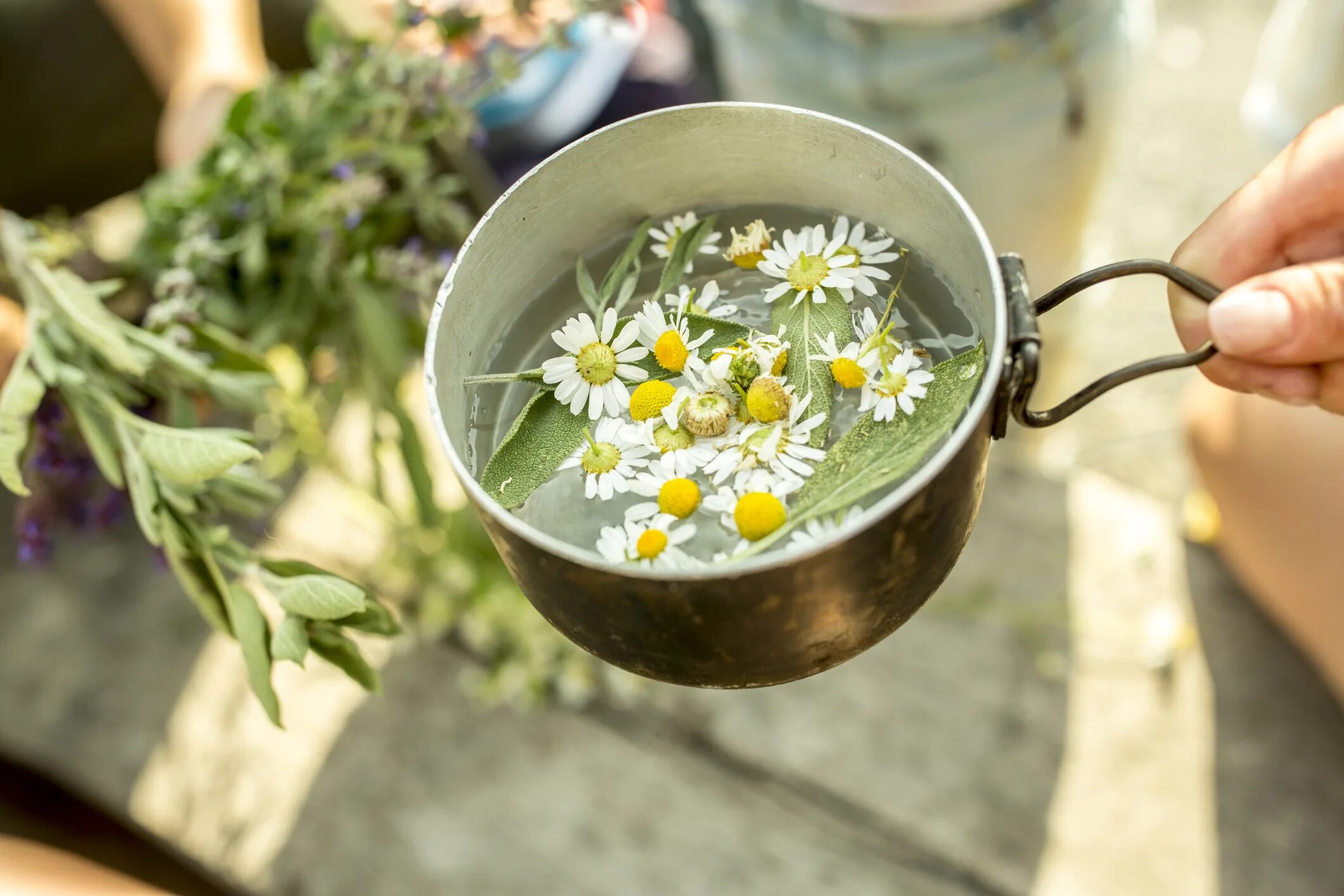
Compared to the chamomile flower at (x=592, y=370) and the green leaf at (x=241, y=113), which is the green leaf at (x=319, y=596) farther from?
the green leaf at (x=241, y=113)

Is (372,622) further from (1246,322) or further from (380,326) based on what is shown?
(1246,322)

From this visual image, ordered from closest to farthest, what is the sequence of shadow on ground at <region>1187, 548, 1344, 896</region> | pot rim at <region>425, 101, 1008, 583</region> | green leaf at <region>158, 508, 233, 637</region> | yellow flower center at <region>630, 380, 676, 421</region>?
pot rim at <region>425, 101, 1008, 583</region> < yellow flower center at <region>630, 380, 676, 421</region> < green leaf at <region>158, 508, 233, 637</region> < shadow on ground at <region>1187, 548, 1344, 896</region>

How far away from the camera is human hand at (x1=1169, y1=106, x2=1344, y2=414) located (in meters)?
0.44

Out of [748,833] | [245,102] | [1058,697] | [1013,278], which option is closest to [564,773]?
[748,833]

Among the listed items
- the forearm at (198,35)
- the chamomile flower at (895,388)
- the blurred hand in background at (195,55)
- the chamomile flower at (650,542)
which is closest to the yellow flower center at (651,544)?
the chamomile flower at (650,542)

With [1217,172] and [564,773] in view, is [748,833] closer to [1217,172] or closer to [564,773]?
[564,773]

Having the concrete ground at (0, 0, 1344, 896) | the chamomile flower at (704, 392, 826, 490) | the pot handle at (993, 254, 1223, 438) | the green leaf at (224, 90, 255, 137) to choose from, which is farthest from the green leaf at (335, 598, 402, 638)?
the concrete ground at (0, 0, 1344, 896)

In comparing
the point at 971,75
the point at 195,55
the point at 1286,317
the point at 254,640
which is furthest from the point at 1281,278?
the point at 195,55

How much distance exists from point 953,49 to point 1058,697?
24.7 inches

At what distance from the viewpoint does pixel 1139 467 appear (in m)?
1.31

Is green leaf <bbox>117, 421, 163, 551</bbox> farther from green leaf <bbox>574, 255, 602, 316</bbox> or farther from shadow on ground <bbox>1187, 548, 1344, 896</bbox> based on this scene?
shadow on ground <bbox>1187, 548, 1344, 896</bbox>

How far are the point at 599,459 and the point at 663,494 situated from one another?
0.04 metres

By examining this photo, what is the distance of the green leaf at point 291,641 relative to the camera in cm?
49

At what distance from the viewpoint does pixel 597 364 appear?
0.45 meters
